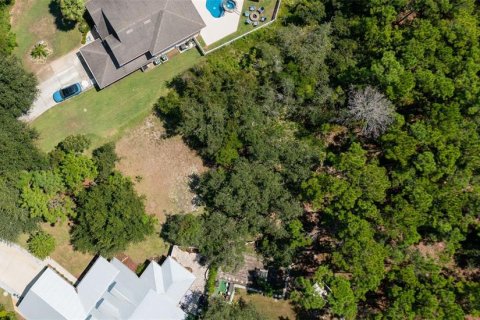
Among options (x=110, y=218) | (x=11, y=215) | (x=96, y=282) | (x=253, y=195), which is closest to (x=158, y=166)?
(x=110, y=218)

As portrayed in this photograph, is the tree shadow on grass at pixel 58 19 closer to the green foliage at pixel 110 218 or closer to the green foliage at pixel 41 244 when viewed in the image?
the green foliage at pixel 110 218

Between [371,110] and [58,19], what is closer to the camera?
[371,110]

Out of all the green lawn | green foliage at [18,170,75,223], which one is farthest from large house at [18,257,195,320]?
the green lawn

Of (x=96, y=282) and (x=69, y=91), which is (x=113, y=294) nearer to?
(x=96, y=282)

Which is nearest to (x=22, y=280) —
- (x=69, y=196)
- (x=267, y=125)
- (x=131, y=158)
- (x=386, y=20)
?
(x=69, y=196)

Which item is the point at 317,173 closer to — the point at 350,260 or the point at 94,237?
the point at 350,260
